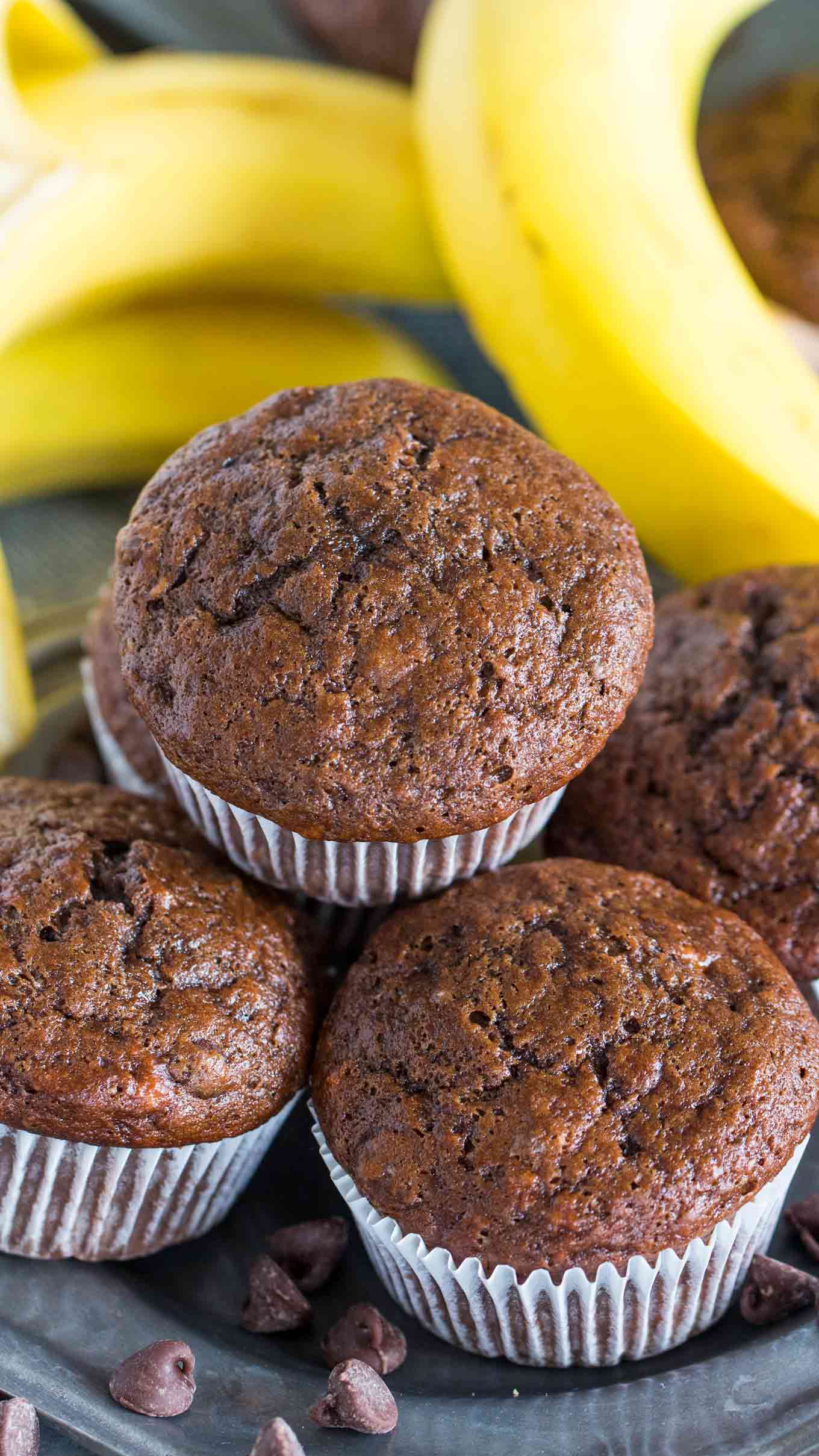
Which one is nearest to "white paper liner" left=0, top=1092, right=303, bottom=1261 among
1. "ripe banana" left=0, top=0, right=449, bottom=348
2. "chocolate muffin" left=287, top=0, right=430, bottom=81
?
"ripe banana" left=0, top=0, right=449, bottom=348

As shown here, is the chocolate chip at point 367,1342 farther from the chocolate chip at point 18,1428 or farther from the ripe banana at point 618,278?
the ripe banana at point 618,278

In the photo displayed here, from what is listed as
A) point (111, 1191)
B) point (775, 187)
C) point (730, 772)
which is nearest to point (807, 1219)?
point (730, 772)

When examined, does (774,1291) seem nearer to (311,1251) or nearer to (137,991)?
(311,1251)

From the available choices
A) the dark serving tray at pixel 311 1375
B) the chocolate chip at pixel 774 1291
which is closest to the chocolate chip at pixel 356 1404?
the dark serving tray at pixel 311 1375

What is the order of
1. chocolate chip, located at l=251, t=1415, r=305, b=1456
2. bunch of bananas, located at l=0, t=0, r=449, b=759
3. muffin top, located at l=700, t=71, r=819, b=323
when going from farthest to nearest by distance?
muffin top, located at l=700, t=71, r=819, b=323 < bunch of bananas, located at l=0, t=0, r=449, b=759 < chocolate chip, located at l=251, t=1415, r=305, b=1456

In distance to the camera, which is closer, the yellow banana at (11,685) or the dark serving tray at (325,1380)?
the dark serving tray at (325,1380)

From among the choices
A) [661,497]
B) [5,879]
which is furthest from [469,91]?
[5,879]

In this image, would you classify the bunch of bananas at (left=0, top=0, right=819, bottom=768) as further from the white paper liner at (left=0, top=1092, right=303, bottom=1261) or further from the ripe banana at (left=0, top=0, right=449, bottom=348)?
the white paper liner at (left=0, top=1092, right=303, bottom=1261)
